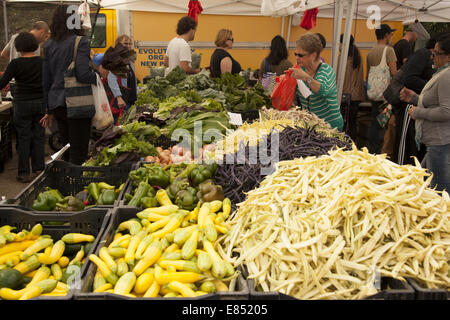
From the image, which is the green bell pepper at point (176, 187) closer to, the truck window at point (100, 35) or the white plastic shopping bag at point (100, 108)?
the white plastic shopping bag at point (100, 108)

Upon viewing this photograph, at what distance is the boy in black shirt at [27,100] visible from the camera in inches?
229

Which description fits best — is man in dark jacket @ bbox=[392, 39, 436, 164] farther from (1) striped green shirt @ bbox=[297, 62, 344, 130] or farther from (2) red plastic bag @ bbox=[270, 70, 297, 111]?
(2) red plastic bag @ bbox=[270, 70, 297, 111]

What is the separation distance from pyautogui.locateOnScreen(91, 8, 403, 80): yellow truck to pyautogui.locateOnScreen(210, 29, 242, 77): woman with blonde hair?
4.62 metres

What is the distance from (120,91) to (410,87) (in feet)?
14.7

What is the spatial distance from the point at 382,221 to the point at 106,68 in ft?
13.1

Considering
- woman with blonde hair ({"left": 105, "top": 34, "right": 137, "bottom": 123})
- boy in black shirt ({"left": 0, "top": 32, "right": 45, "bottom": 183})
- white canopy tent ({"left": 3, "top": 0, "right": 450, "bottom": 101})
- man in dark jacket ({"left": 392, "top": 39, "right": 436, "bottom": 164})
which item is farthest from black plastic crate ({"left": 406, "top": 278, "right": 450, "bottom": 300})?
boy in black shirt ({"left": 0, "top": 32, "right": 45, "bottom": 183})

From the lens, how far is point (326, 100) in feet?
14.9

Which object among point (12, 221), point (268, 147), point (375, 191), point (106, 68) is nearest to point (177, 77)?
point (106, 68)

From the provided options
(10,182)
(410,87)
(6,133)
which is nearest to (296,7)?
(410,87)

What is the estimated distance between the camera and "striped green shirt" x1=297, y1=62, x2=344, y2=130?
440 cm

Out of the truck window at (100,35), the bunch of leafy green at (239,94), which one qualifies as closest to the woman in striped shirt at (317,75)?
the bunch of leafy green at (239,94)

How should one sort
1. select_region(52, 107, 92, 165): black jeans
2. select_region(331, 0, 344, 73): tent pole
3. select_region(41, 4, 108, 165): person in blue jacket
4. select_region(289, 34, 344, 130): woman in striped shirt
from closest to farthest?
select_region(41, 4, 108, 165): person in blue jacket
select_region(289, 34, 344, 130): woman in striped shirt
select_region(52, 107, 92, 165): black jeans
select_region(331, 0, 344, 73): tent pole

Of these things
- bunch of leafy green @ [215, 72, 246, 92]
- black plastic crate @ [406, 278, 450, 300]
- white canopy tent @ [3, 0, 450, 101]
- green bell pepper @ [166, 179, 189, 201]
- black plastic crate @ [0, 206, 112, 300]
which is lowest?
black plastic crate @ [406, 278, 450, 300]

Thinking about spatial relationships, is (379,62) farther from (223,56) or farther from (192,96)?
(192,96)
